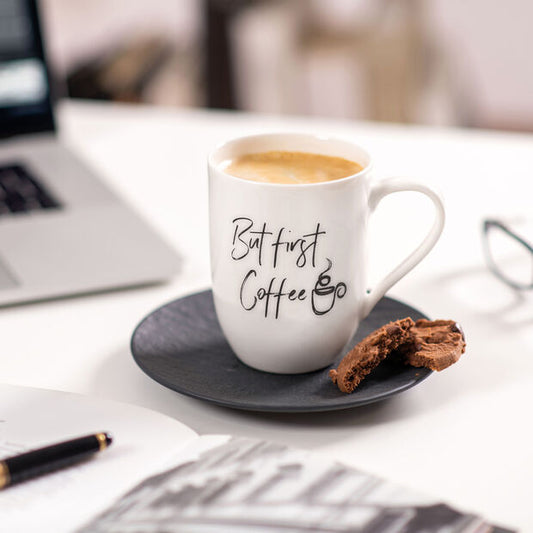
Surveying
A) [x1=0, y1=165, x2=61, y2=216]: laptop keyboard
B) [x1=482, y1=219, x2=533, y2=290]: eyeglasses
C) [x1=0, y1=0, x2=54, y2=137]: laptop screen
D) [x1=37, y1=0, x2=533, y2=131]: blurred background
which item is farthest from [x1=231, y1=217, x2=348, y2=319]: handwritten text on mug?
[x1=37, y1=0, x2=533, y2=131]: blurred background

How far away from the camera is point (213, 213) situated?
49 cm

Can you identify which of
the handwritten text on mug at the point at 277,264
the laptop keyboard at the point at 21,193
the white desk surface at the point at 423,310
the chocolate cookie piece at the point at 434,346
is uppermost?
the handwritten text on mug at the point at 277,264

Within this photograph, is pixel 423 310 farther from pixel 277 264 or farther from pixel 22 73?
pixel 22 73

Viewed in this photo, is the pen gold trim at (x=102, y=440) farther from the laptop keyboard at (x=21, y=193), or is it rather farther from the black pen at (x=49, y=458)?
the laptop keyboard at (x=21, y=193)

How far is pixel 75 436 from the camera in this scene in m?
0.42

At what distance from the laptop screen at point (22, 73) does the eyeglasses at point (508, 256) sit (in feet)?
1.83

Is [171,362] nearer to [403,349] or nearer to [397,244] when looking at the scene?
[403,349]

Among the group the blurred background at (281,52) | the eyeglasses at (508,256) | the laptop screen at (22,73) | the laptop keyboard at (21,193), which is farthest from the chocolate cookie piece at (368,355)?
the blurred background at (281,52)

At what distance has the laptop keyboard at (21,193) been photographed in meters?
0.74

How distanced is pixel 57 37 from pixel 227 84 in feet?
1.68

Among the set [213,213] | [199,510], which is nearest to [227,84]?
[213,213]

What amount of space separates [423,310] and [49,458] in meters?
0.33

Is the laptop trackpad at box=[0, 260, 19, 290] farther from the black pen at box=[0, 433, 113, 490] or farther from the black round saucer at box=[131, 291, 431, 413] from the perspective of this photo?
the black pen at box=[0, 433, 113, 490]

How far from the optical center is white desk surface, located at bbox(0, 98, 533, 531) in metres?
0.43
